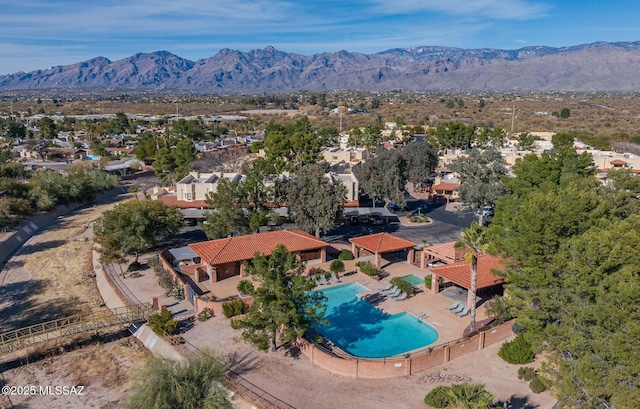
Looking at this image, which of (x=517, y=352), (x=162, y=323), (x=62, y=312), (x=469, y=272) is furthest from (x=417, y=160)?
(x=62, y=312)

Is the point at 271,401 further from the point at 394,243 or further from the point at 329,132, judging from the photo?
the point at 329,132

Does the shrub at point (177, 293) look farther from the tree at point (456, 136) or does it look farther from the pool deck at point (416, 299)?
the tree at point (456, 136)

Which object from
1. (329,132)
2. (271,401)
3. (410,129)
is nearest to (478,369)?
(271,401)

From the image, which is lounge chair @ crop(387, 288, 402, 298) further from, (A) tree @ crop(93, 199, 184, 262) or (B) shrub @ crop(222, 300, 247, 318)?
(A) tree @ crop(93, 199, 184, 262)

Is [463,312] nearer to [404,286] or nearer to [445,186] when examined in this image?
[404,286]

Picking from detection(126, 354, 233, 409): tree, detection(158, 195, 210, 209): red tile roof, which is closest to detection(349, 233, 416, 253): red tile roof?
detection(158, 195, 210, 209): red tile roof

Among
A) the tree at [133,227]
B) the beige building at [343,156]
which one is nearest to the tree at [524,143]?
the beige building at [343,156]
